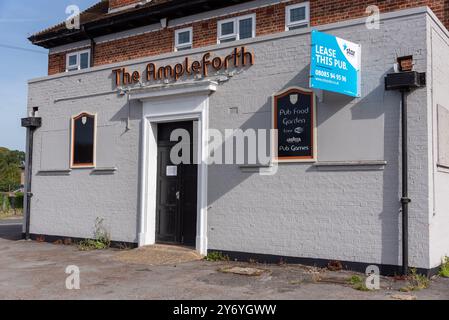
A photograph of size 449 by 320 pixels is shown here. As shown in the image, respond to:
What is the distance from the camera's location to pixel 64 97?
1369cm

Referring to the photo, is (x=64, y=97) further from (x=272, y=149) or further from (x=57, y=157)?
(x=272, y=149)

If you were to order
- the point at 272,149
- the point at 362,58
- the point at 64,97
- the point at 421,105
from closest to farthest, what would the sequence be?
the point at 421,105
the point at 362,58
the point at 272,149
the point at 64,97

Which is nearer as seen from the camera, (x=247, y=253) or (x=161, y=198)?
(x=247, y=253)

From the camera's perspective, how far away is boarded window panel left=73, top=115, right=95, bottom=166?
12883mm

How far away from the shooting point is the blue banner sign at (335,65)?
26.4 feet

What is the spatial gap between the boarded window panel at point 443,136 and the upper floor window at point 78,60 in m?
12.8

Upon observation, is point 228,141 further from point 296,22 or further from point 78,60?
point 78,60

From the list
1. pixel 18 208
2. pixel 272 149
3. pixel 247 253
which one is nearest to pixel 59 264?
pixel 247 253

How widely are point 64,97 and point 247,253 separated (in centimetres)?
707

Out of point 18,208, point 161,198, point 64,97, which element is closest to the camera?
point 161,198

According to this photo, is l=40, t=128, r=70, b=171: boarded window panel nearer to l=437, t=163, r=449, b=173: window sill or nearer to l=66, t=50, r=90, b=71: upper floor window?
l=66, t=50, r=90, b=71: upper floor window

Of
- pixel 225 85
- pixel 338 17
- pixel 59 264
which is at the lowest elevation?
pixel 59 264

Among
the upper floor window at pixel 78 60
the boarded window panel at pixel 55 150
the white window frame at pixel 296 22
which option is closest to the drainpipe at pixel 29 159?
the boarded window panel at pixel 55 150

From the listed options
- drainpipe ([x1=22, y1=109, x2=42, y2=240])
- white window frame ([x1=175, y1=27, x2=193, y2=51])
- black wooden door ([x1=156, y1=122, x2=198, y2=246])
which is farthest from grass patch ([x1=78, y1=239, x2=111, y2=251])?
white window frame ([x1=175, y1=27, x2=193, y2=51])
